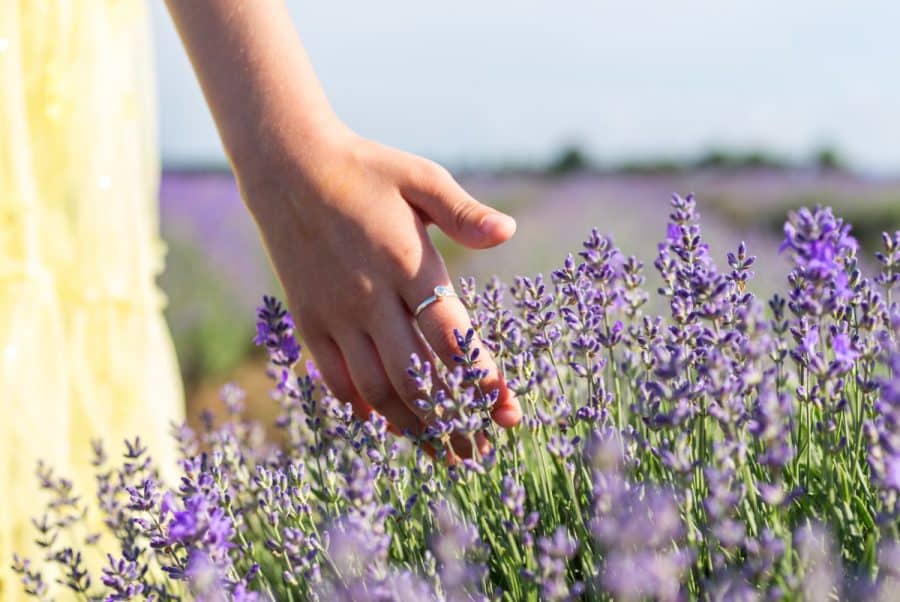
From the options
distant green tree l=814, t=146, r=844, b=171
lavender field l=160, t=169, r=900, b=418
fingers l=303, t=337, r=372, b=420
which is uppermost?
distant green tree l=814, t=146, r=844, b=171

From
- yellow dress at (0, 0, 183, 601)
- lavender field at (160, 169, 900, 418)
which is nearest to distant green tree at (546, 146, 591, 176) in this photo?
lavender field at (160, 169, 900, 418)

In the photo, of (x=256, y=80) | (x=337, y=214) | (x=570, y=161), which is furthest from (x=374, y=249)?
(x=570, y=161)

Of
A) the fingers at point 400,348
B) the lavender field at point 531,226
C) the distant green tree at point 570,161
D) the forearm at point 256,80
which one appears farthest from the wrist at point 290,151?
the distant green tree at point 570,161

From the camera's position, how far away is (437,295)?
1.75 meters

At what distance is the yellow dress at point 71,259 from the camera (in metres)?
2.44

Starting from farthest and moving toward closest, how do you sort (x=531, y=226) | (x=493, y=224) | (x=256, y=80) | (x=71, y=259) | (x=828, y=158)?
(x=828, y=158) < (x=531, y=226) < (x=71, y=259) < (x=256, y=80) < (x=493, y=224)

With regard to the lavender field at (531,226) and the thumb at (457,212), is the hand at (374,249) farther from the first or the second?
the lavender field at (531,226)

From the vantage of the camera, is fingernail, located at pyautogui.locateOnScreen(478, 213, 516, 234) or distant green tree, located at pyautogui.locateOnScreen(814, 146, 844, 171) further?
distant green tree, located at pyautogui.locateOnScreen(814, 146, 844, 171)

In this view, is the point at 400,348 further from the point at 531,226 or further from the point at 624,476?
the point at 531,226

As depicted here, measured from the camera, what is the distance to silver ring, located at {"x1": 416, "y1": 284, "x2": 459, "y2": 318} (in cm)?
174

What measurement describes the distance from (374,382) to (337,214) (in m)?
0.31

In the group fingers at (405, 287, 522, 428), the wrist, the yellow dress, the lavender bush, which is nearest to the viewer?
the lavender bush

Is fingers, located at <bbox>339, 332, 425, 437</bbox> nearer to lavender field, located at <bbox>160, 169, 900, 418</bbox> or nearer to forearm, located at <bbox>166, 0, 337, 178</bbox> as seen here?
forearm, located at <bbox>166, 0, 337, 178</bbox>

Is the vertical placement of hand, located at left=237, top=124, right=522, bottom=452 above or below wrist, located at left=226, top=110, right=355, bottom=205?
below
